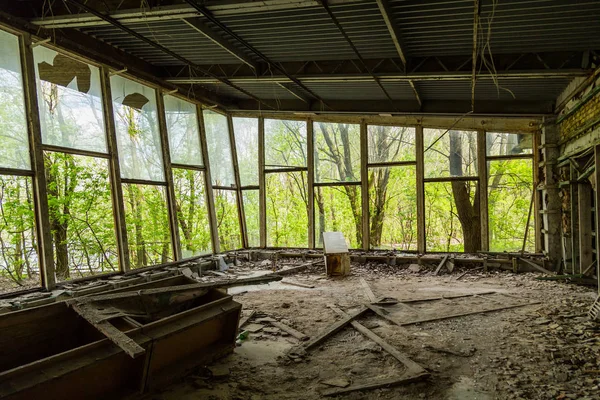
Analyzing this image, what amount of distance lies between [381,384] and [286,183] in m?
8.31

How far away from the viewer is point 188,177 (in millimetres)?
9820

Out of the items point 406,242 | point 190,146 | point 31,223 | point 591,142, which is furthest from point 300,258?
point 591,142

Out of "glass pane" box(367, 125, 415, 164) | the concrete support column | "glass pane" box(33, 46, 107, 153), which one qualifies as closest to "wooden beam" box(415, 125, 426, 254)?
"glass pane" box(367, 125, 415, 164)

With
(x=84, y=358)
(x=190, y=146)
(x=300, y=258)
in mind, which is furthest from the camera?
(x=300, y=258)

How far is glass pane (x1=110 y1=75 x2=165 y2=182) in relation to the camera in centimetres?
798

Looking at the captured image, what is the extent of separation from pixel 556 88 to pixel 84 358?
9.42 metres

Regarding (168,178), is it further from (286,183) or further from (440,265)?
(440,265)

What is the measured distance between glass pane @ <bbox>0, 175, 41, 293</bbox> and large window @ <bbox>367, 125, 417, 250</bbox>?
8019mm

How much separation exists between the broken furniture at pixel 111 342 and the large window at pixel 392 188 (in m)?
6.91

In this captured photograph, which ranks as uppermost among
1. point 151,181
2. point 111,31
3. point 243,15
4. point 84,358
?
point 111,31

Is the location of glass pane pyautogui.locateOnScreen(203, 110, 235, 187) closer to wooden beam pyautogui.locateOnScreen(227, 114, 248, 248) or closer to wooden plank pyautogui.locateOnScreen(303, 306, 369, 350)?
wooden beam pyautogui.locateOnScreen(227, 114, 248, 248)

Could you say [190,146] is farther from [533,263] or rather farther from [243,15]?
[533,263]

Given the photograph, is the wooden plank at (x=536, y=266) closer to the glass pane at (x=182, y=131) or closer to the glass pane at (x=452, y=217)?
the glass pane at (x=452, y=217)

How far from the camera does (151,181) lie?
858cm
